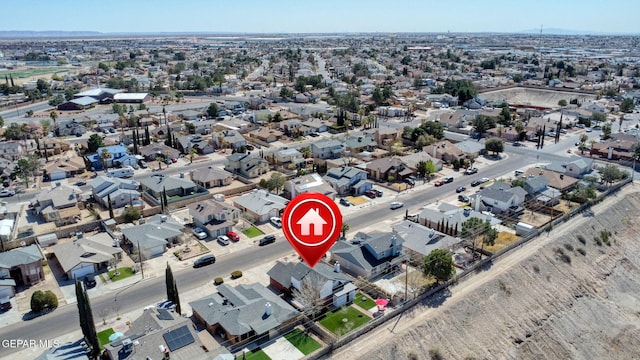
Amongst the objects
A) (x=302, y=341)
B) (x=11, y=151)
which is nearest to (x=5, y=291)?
(x=302, y=341)

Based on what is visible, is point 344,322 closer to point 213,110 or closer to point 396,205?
point 396,205

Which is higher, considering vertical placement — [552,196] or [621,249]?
[552,196]

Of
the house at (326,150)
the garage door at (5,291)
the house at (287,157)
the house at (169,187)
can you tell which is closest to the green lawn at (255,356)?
the garage door at (5,291)

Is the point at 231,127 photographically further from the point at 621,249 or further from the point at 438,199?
the point at 621,249

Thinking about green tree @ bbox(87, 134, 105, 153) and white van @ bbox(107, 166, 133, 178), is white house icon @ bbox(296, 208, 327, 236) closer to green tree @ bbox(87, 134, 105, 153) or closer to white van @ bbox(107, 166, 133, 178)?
white van @ bbox(107, 166, 133, 178)

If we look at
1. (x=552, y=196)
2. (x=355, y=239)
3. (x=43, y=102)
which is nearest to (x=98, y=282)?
(x=355, y=239)

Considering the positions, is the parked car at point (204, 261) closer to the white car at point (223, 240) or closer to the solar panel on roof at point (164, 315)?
the white car at point (223, 240)

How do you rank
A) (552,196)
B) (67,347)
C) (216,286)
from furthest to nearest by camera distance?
(552,196)
(216,286)
(67,347)
